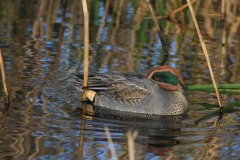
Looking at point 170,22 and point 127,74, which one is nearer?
point 127,74

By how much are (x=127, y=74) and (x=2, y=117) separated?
2.36 m

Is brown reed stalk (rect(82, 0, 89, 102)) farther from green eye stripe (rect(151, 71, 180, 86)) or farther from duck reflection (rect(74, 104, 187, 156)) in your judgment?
green eye stripe (rect(151, 71, 180, 86))

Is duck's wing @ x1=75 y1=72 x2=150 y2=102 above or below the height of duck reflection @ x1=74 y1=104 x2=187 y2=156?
above

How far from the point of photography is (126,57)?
9.60 metres

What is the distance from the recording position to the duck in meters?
6.72

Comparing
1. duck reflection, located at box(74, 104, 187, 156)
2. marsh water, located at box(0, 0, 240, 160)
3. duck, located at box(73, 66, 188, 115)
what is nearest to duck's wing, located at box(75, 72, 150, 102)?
duck, located at box(73, 66, 188, 115)

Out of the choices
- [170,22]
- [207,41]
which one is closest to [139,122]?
[207,41]

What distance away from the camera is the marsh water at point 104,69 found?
17.0 feet

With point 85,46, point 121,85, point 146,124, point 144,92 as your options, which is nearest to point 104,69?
point 121,85

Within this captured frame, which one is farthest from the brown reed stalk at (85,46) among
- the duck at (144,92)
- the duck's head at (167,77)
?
the duck's head at (167,77)

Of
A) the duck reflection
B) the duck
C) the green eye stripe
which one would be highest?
the green eye stripe

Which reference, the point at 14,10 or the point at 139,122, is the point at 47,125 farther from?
the point at 14,10

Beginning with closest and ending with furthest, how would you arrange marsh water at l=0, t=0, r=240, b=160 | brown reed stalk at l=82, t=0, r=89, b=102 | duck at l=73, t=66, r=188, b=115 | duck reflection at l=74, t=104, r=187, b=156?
marsh water at l=0, t=0, r=240, b=160 < duck reflection at l=74, t=104, r=187, b=156 < brown reed stalk at l=82, t=0, r=89, b=102 < duck at l=73, t=66, r=188, b=115

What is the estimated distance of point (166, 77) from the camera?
685 cm
